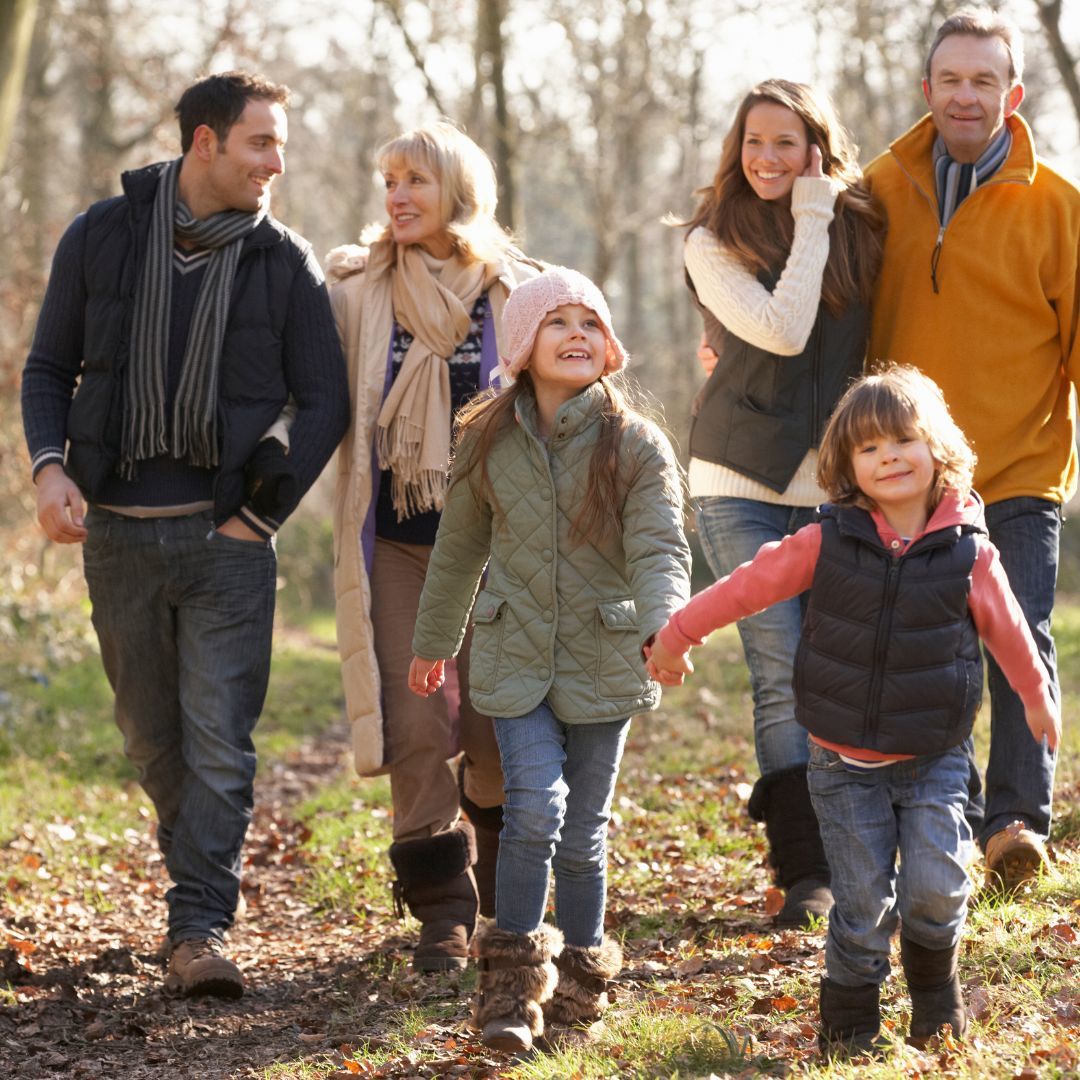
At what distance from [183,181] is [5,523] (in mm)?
11690

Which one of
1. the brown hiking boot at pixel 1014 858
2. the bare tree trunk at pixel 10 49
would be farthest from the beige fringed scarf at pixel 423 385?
the bare tree trunk at pixel 10 49

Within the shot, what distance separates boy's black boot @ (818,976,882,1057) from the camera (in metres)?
3.82

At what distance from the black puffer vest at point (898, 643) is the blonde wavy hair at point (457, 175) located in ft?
7.45

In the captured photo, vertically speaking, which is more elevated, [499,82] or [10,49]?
[499,82]

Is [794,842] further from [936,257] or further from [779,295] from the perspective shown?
[936,257]

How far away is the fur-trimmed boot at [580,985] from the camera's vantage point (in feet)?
14.0

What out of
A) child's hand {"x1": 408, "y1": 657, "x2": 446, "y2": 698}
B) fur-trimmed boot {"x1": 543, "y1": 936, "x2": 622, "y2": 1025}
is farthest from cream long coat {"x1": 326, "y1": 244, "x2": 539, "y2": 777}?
fur-trimmed boot {"x1": 543, "y1": 936, "x2": 622, "y2": 1025}

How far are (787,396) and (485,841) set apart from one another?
1.91 meters

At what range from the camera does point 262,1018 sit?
5.04 m

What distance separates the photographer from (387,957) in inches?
221

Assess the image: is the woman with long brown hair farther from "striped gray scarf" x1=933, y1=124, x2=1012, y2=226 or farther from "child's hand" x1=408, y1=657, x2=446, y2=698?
"child's hand" x1=408, y1=657, x2=446, y2=698

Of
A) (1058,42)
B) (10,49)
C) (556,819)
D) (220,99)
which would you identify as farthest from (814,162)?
(1058,42)

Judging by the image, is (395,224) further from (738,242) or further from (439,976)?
(439,976)

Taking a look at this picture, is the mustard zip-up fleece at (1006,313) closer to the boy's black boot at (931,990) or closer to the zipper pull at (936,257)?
the zipper pull at (936,257)
